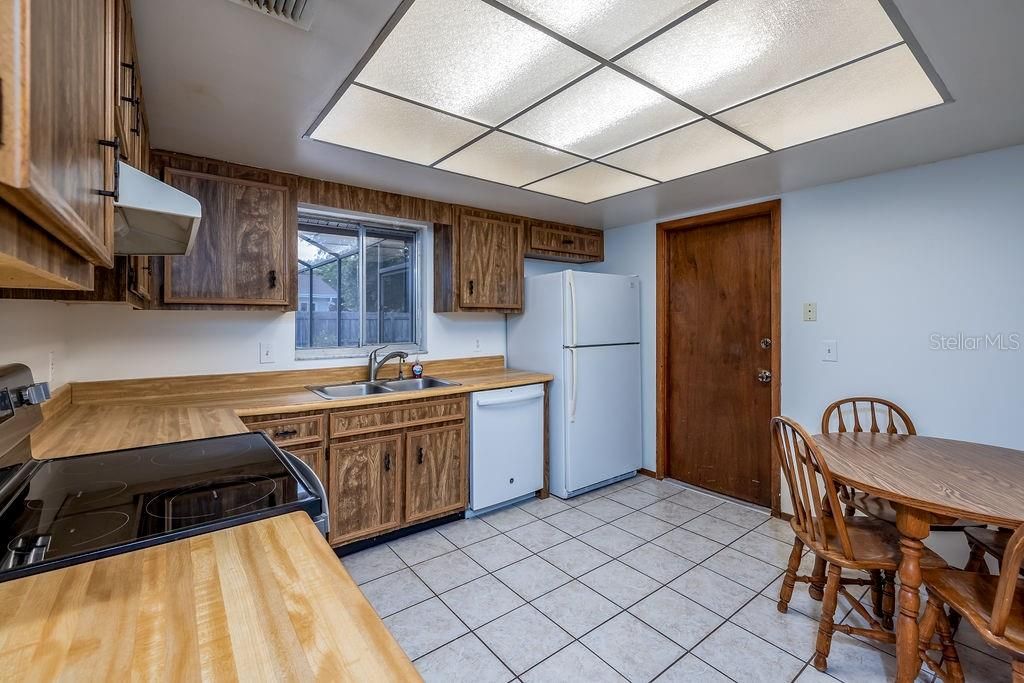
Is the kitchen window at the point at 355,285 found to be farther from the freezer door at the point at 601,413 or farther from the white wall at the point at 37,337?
the freezer door at the point at 601,413

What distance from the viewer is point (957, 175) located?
92.4 inches

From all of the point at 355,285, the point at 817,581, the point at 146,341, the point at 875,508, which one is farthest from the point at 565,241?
the point at 146,341

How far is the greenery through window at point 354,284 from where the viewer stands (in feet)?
9.81

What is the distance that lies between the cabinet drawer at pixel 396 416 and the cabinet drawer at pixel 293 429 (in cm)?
8

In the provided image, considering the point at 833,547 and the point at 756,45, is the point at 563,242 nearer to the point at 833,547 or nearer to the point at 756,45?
the point at 756,45

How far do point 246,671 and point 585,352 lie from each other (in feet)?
9.75

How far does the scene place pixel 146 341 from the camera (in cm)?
238

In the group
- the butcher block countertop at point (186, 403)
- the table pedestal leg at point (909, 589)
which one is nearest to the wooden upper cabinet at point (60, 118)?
the butcher block countertop at point (186, 403)

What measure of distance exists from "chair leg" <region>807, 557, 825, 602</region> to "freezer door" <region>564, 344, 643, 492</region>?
61.1 inches

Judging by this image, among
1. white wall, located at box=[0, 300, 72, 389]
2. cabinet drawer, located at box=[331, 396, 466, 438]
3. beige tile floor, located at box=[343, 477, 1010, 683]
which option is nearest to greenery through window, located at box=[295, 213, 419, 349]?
cabinet drawer, located at box=[331, 396, 466, 438]

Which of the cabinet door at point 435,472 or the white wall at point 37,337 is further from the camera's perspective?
the cabinet door at point 435,472

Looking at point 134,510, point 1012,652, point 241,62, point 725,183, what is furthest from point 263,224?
point 1012,652

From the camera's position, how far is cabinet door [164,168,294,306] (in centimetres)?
224

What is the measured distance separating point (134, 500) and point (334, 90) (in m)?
1.46
